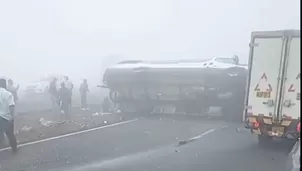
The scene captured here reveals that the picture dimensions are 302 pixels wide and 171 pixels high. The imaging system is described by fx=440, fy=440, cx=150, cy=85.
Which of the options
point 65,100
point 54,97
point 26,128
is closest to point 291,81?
point 26,128

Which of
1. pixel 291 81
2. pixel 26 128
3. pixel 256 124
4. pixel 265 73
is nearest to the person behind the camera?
pixel 291 81

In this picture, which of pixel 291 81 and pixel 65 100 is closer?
pixel 291 81

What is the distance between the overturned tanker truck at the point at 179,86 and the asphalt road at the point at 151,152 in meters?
2.63

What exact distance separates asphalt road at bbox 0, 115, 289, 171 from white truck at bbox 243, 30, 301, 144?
600 millimetres

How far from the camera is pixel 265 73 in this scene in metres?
9.09

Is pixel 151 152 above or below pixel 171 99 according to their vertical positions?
below

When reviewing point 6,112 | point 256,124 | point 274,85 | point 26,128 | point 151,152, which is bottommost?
point 26,128

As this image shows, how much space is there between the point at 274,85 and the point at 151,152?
2853mm

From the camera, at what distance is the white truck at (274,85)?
28.6 ft

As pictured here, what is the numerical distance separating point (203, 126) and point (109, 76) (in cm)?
594

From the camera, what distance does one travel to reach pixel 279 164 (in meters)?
7.88

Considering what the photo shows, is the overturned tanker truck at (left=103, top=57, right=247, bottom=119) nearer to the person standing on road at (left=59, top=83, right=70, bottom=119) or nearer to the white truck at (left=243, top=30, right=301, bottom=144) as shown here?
the person standing on road at (left=59, top=83, right=70, bottom=119)

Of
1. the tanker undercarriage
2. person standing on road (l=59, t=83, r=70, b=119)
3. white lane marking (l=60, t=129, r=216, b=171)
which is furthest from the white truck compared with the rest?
person standing on road (l=59, t=83, r=70, b=119)

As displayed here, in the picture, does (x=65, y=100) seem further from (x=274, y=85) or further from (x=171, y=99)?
(x=274, y=85)
